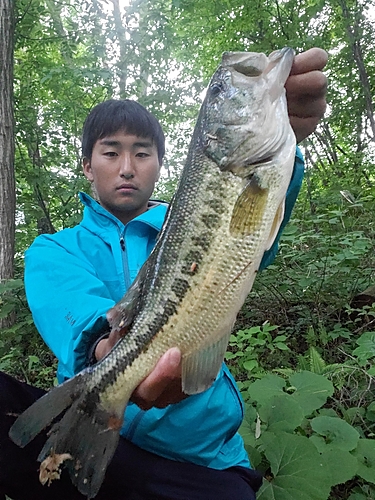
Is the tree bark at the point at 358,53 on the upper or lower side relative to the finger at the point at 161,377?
upper

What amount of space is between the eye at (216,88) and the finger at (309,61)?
A: 31cm

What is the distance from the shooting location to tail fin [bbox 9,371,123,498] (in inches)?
55.4

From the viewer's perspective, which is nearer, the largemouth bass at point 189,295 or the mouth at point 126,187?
the largemouth bass at point 189,295

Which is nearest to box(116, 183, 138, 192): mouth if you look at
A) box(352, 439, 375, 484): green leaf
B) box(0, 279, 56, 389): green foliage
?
box(352, 439, 375, 484): green leaf

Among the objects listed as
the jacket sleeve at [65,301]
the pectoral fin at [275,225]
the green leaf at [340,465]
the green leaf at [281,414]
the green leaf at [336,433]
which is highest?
the pectoral fin at [275,225]

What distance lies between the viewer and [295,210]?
6941mm

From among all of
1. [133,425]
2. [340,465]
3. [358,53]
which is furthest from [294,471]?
[358,53]

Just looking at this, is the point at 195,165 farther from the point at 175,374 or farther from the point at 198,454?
the point at 198,454

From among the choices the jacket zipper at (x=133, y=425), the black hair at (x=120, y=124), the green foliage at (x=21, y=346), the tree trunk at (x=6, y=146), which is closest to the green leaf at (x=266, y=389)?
the jacket zipper at (x=133, y=425)

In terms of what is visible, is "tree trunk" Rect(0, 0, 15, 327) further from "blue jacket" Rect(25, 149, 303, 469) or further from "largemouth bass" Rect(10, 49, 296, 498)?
"largemouth bass" Rect(10, 49, 296, 498)

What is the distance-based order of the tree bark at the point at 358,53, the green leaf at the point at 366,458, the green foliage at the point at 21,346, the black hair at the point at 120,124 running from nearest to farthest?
→ the green leaf at the point at 366,458
the black hair at the point at 120,124
the green foliage at the point at 21,346
the tree bark at the point at 358,53

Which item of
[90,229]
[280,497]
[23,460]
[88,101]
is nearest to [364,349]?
[280,497]

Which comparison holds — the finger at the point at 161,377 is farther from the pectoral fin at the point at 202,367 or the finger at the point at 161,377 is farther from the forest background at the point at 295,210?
the forest background at the point at 295,210

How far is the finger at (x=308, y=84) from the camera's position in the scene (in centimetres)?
164
